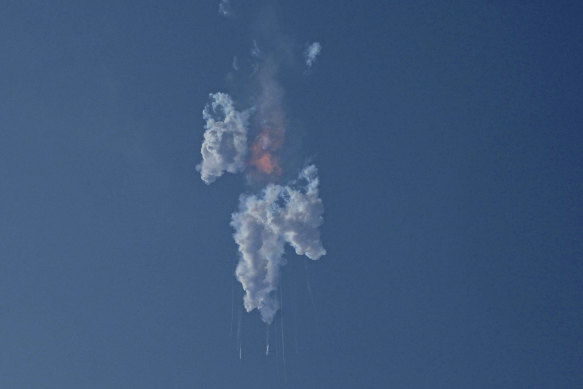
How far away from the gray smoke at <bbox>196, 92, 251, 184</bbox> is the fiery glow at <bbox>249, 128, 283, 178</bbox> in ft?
3.01

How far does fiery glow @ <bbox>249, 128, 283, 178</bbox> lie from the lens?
210ft

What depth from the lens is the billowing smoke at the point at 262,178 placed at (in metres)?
63.8

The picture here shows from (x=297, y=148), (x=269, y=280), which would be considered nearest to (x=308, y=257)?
(x=269, y=280)

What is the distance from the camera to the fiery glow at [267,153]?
63969 millimetres

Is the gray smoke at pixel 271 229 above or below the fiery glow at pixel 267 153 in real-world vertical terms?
below

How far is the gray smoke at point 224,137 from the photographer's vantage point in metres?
63.5

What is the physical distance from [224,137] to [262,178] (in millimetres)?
4469

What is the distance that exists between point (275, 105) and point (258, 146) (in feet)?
11.7

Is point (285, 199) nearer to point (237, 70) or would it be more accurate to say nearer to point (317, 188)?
point (317, 188)

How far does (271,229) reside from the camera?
215ft

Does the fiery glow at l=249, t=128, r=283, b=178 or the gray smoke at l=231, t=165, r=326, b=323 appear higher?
the fiery glow at l=249, t=128, r=283, b=178

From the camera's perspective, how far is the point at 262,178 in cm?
6469

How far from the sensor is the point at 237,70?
64375 millimetres

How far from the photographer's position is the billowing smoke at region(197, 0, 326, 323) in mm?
63750
